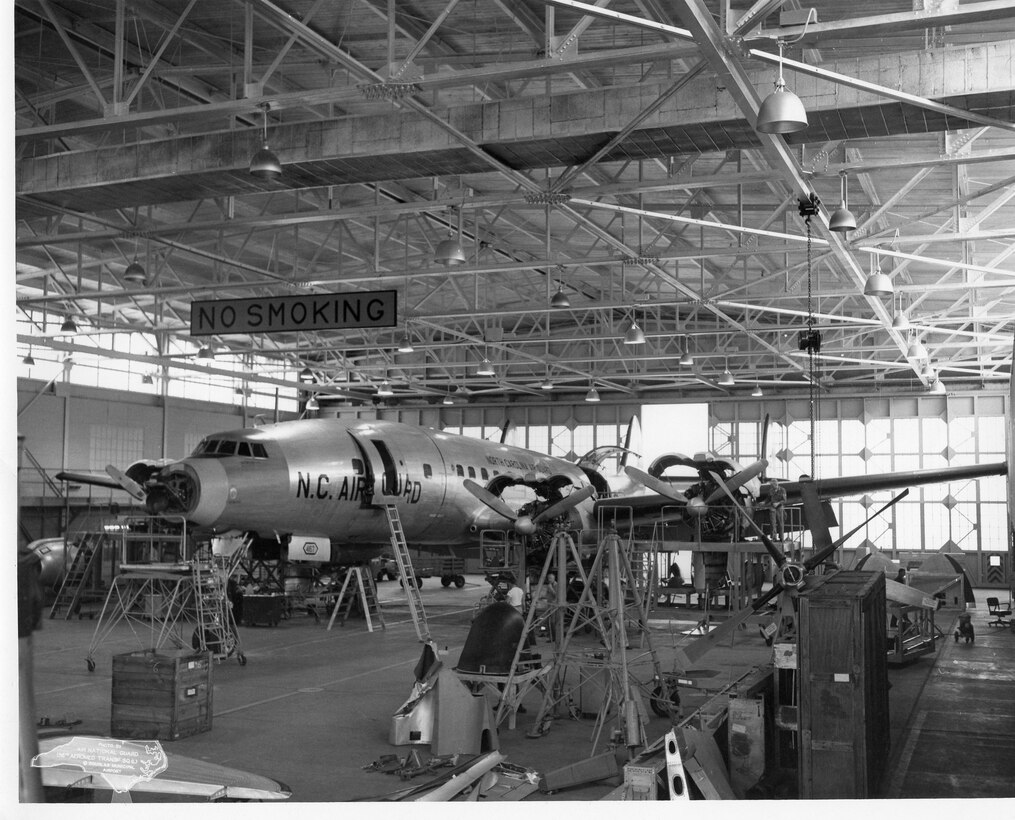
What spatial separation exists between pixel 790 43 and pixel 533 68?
9.49 ft

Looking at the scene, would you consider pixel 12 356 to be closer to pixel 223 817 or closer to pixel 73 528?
pixel 223 817

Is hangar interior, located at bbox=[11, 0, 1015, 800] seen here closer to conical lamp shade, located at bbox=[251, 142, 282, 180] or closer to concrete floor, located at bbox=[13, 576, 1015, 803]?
conical lamp shade, located at bbox=[251, 142, 282, 180]

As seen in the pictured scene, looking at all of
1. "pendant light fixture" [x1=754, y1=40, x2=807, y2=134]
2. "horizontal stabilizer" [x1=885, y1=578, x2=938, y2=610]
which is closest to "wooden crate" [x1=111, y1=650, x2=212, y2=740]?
"pendant light fixture" [x1=754, y1=40, x2=807, y2=134]

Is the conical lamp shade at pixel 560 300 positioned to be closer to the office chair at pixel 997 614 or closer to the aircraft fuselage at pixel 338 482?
the aircraft fuselage at pixel 338 482

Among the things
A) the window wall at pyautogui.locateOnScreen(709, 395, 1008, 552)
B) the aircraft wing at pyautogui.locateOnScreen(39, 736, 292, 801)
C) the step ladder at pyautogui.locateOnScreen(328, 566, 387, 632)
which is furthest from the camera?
the window wall at pyautogui.locateOnScreen(709, 395, 1008, 552)

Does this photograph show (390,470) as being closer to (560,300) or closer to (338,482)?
(338,482)

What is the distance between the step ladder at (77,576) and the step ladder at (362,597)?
19.7ft

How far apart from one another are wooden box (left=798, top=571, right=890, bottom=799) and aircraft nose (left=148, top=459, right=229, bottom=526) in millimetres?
11892

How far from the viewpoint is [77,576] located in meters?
27.2

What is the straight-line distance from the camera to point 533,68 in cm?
1141

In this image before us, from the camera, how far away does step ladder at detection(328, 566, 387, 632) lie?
71.8 ft

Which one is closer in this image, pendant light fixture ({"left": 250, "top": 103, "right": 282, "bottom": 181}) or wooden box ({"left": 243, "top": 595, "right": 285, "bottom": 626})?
pendant light fixture ({"left": 250, "top": 103, "right": 282, "bottom": 181})

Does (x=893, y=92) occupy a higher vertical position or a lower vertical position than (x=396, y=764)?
higher

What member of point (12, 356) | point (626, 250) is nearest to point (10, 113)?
point (12, 356)
